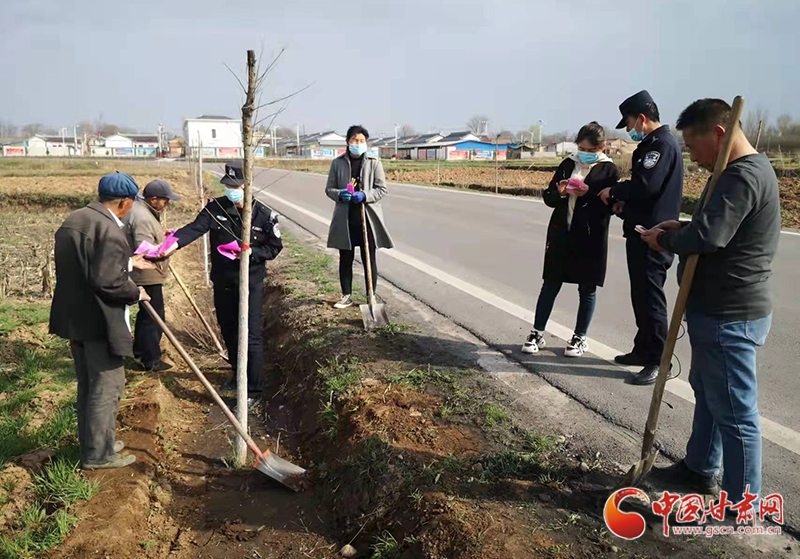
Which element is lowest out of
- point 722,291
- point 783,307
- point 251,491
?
point 251,491

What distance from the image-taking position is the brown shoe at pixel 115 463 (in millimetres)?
3559

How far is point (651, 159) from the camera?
157 inches

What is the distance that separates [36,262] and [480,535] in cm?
1021

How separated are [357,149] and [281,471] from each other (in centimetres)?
335

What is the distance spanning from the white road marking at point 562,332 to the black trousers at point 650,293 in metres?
0.31

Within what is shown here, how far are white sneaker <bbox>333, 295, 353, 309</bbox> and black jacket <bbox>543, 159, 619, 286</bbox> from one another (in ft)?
7.67

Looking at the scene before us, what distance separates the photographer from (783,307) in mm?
6145

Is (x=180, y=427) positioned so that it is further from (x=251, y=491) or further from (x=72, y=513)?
(x=72, y=513)

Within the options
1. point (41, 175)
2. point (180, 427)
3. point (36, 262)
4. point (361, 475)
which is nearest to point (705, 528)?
point (361, 475)

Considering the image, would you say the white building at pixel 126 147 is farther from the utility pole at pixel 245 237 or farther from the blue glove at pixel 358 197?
the utility pole at pixel 245 237

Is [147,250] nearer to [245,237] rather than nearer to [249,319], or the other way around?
[249,319]

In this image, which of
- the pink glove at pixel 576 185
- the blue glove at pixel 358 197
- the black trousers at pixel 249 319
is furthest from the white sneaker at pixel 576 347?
the black trousers at pixel 249 319

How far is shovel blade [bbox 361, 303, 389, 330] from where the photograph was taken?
17.9ft

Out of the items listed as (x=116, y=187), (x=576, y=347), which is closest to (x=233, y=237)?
(x=116, y=187)
